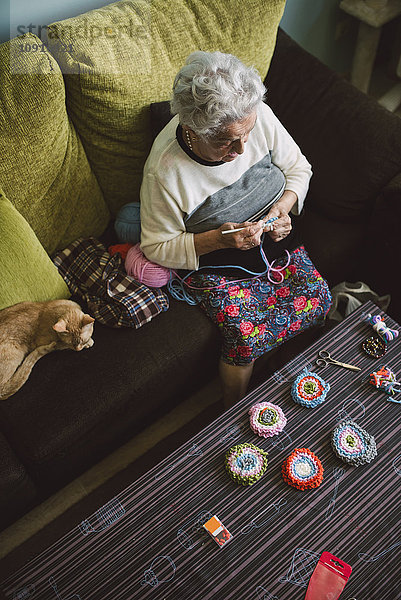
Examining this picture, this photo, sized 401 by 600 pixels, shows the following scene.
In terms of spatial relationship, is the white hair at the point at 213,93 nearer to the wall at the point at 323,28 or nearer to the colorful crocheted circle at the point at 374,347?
the colorful crocheted circle at the point at 374,347

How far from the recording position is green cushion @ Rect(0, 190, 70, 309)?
1378mm

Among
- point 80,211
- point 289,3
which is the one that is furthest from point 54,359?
point 289,3

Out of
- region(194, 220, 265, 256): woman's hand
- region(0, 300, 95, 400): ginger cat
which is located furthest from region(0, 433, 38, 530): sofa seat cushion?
region(194, 220, 265, 256): woman's hand

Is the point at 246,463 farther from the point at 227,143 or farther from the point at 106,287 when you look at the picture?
the point at 227,143

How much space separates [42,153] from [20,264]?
0.35 m

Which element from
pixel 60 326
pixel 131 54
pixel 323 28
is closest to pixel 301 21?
pixel 323 28

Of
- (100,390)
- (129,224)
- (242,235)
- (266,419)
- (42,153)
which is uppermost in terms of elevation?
(42,153)

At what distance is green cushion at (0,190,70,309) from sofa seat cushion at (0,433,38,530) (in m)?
0.41

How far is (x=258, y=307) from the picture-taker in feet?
5.01

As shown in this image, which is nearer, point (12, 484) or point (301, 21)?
point (12, 484)

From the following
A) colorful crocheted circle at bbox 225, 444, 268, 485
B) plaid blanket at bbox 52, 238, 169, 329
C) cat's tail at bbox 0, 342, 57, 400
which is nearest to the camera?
colorful crocheted circle at bbox 225, 444, 268, 485

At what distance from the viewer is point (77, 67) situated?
1438mm

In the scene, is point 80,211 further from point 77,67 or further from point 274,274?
point 274,274

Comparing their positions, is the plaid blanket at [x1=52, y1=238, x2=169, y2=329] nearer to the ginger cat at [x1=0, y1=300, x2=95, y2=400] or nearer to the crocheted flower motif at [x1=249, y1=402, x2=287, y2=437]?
the ginger cat at [x1=0, y1=300, x2=95, y2=400]
